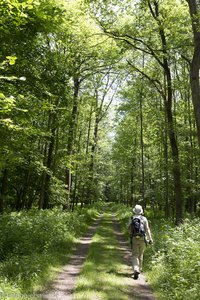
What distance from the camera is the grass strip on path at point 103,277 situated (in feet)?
23.5

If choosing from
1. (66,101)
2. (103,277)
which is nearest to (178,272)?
(103,277)

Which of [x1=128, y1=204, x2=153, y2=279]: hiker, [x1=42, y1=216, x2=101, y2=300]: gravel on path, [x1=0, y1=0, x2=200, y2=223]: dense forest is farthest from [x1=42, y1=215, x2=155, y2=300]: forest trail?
[x1=0, y1=0, x2=200, y2=223]: dense forest

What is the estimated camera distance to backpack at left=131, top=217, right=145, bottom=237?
9.12 metres

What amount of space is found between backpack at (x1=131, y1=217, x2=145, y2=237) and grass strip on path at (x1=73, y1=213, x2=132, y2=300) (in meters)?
1.29

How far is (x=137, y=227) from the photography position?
917 centimetres

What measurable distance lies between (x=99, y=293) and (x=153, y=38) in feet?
42.8

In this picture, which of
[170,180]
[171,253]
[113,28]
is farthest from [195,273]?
[170,180]

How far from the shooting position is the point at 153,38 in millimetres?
16000

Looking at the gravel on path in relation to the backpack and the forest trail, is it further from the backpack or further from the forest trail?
the backpack

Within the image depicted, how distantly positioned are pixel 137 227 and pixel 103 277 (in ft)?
5.66

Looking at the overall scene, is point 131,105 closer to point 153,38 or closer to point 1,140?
point 153,38

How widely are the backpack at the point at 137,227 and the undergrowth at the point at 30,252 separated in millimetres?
2693

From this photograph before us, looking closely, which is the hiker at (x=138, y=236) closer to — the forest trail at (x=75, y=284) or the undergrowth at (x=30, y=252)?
the forest trail at (x=75, y=284)

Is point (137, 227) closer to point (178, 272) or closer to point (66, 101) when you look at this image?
point (178, 272)
